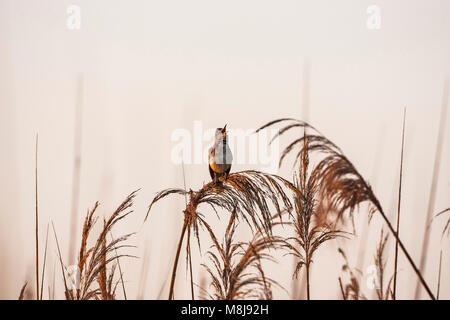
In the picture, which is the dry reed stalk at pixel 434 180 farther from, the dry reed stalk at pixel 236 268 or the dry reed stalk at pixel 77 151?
the dry reed stalk at pixel 77 151

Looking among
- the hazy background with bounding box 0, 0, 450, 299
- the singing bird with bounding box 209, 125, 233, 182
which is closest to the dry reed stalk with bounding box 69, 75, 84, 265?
the hazy background with bounding box 0, 0, 450, 299

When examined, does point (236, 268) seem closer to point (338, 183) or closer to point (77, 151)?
point (338, 183)

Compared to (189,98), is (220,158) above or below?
below

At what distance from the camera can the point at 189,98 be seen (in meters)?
2.31

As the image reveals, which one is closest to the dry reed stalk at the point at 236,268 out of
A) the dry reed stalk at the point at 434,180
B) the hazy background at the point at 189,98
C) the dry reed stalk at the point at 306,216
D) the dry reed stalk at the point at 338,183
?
the dry reed stalk at the point at 306,216

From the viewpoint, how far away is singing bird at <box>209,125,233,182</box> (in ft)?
5.55

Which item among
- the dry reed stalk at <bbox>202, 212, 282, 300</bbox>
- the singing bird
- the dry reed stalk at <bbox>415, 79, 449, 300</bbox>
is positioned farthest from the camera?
the dry reed stalk at <bbox>415, 79, 449, 300</bbox>

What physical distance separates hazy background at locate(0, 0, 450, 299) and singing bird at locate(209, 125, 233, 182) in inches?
21.5

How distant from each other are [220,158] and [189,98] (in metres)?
0.72

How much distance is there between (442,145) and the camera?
7.47 ft

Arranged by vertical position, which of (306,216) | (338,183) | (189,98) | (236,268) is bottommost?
(236,268)

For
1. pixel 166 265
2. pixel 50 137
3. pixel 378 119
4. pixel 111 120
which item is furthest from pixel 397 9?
pixel 50 137

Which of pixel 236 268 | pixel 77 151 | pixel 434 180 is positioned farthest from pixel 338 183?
pixel 77 151

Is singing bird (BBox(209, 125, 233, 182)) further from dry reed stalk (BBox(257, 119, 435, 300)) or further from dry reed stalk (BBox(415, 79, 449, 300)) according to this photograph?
dry reed stalk (BBox(415, 79, 449, 300))
